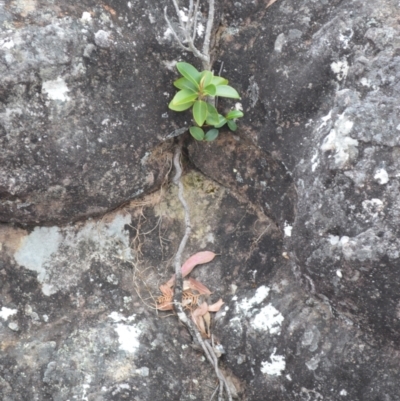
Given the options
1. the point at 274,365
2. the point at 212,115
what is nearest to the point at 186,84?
the point at 212,115

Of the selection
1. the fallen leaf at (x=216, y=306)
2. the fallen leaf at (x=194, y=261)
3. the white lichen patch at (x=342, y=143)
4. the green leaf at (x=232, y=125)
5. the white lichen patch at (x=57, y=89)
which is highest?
the white lichen patch at (x=342, y=143)

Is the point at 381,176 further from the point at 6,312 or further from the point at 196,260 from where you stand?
the point at 6,312

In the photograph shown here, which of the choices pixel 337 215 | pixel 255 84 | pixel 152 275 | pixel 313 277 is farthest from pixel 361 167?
pixel 152 275

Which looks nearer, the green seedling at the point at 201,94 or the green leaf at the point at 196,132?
the green seedling at the point at 201,94

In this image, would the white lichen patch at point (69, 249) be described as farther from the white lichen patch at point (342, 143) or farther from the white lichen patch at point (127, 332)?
the white lichen patch at point (342, 143)

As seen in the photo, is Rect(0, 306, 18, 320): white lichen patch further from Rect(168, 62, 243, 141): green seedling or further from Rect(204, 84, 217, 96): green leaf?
Rect(204, 84, 217, 96): green leaf

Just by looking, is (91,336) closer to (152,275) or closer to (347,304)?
(152,275)


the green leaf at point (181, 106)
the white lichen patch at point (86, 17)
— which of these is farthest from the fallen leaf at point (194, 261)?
the white lichen patch at point (86, 17)

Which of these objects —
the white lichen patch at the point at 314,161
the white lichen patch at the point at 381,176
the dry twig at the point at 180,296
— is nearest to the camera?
the white lichen patch at the point at 381,176
